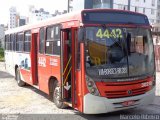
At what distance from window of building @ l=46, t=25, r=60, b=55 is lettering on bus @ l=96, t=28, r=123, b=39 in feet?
6.48

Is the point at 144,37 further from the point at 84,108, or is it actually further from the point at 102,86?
the point at 84,108

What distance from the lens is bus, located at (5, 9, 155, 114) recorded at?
774cm

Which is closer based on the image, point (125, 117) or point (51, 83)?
point (125, 117)

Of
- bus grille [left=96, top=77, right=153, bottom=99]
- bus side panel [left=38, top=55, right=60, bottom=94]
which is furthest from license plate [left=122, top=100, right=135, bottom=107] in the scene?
bus side panel [left=38, top=55, right=60, bottom=94]

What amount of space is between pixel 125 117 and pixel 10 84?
27.3ft

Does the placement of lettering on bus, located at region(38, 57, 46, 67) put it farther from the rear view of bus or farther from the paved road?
the rear view of bus

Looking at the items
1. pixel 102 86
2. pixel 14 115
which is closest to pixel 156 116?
pixel 102 86

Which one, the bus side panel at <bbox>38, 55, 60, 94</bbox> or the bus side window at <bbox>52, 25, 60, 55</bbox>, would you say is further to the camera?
the bus side panel at <bbox>38, 55, 60, 94</bbox>

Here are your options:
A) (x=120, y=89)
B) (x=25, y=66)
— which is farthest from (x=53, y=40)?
(x=25, y=66)

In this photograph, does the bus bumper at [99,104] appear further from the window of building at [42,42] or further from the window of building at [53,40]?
the window of building at [42,42]

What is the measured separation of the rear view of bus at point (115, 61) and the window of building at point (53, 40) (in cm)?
184

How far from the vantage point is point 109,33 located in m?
7.93

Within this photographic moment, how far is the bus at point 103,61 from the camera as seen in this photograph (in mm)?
7738

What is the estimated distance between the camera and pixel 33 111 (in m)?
9.48
